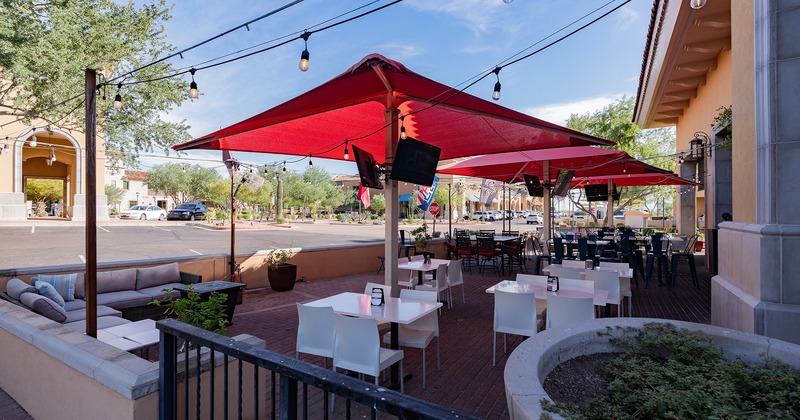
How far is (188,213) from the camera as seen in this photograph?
1328 inches

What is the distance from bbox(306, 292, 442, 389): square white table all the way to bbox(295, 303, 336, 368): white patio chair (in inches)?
7.5

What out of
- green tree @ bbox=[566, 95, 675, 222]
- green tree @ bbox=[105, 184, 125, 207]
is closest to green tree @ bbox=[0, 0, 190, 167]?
green tree @ bbox=[566, 95, 675, 222]

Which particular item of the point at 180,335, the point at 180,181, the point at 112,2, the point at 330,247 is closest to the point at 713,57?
the point at 330,247

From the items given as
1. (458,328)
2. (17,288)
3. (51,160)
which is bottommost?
(458,328)

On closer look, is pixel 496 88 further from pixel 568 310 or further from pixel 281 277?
pixel 281 277

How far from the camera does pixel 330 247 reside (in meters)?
10.2

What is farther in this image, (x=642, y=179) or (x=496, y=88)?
(x=642, y=179)

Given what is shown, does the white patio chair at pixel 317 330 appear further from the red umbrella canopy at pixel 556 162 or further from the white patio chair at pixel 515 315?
the red umbrella canopy at pixel 556 162

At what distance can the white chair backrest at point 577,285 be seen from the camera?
513 cm

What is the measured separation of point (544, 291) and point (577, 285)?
47cm

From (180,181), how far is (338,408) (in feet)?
171

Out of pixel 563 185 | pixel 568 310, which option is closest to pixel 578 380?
pixel 568 310

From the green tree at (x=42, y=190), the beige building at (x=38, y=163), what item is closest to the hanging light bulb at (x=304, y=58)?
the beige building at (x=38, y=163)

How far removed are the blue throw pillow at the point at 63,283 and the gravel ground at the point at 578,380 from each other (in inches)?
250
